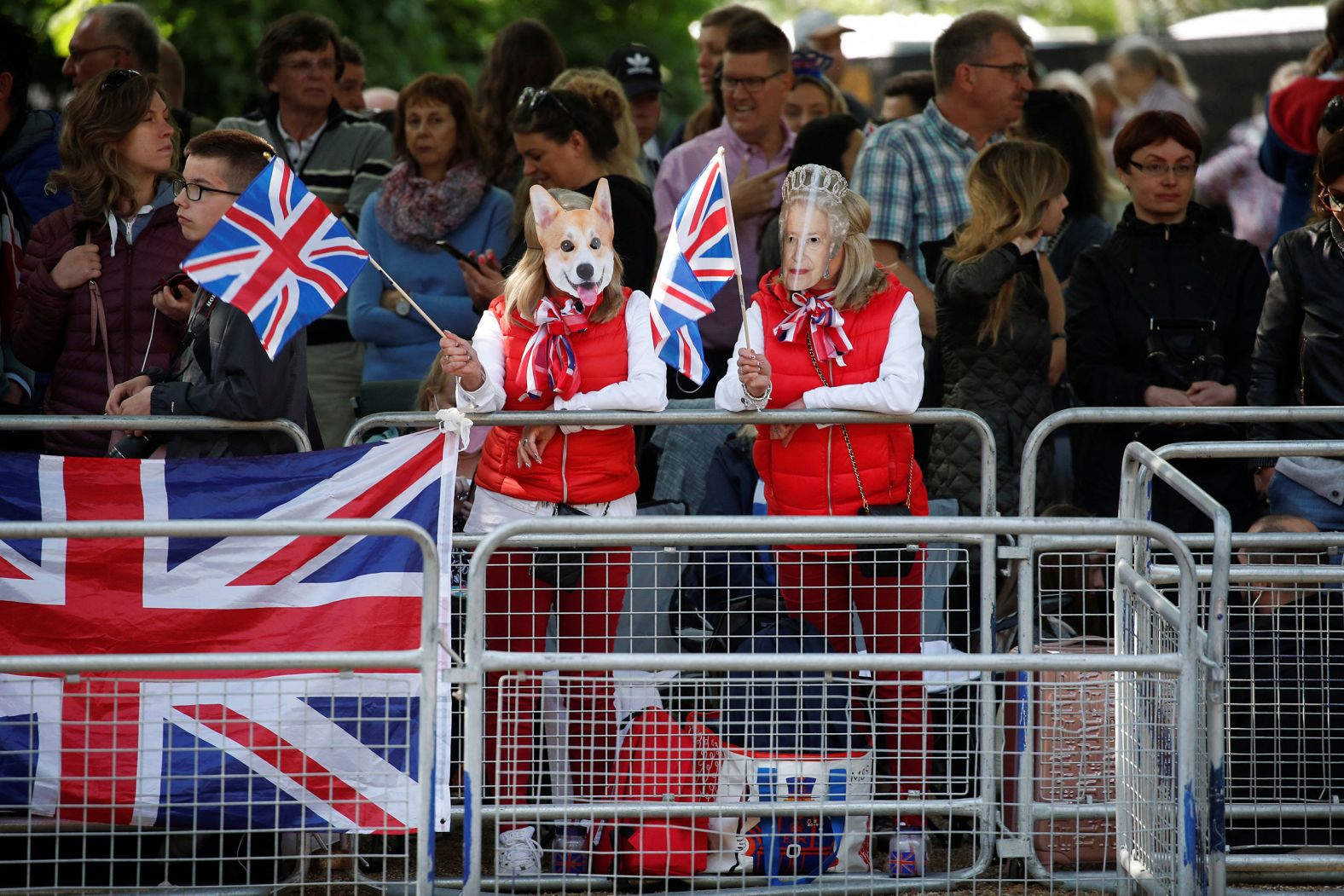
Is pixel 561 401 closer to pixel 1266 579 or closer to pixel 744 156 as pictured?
pixel 1266 579

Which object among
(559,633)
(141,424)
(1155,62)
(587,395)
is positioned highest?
(1155,62)

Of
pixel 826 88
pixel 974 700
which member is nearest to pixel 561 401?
pixel 974 700

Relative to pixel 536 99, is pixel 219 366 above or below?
below

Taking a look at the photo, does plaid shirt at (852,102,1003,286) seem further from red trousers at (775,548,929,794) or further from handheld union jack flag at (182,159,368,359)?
handheld union jack flag at (182,159,368,359)

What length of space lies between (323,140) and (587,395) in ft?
10.9

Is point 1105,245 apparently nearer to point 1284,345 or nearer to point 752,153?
point 1284,345

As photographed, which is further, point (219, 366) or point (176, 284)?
point (176, 284)

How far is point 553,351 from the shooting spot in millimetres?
5930

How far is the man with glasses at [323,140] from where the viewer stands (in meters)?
8.27

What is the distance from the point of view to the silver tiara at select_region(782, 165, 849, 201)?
5988mm

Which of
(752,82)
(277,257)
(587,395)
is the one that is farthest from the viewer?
(752,82)

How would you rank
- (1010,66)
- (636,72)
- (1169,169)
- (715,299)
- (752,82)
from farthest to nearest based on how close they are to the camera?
1. (636,72)
2. (752,82)
3. (715,299)
4. (1010,66)
5. (1169,169)

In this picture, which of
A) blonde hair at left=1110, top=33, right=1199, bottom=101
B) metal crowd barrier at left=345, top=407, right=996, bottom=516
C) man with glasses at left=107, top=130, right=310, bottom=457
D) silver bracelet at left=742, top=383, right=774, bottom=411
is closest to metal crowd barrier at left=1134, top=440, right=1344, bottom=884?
metal crowd barrier at left=345, top=407, right=996, bottom=516

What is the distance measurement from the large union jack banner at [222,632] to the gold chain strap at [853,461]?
1322mm
